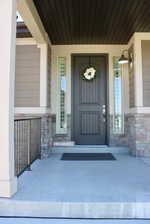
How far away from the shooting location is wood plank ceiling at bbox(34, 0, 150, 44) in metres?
Result: 3.58

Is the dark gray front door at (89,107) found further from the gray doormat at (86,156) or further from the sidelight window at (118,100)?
the gray doormat at (86,156)

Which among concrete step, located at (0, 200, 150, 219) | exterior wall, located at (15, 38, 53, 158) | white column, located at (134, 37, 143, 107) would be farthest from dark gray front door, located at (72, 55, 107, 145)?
concrete step, located at (0, 200, 150, 219)

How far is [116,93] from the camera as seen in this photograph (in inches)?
219

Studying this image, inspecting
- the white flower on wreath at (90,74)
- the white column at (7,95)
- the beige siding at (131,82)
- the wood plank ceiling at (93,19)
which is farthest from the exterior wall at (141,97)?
the white column at (7,95)

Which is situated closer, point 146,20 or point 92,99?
point 146,20

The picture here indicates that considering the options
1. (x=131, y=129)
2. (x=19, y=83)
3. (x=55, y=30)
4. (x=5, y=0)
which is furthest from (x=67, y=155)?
(x=5, y=0)

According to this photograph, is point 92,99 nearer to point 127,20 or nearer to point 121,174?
point 127,20

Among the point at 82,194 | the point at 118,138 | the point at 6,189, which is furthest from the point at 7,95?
the point at 118,138

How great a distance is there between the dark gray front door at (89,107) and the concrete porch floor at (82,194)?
6.73ft

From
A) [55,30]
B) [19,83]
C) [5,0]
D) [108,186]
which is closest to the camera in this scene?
[5,0]

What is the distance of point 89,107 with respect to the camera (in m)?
5.68

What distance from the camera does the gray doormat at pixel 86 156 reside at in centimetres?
455

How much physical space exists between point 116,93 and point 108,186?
316 cm

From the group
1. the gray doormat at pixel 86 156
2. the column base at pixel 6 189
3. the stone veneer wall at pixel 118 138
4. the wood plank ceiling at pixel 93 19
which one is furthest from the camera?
the stone veneer wall at pixel 118 138
